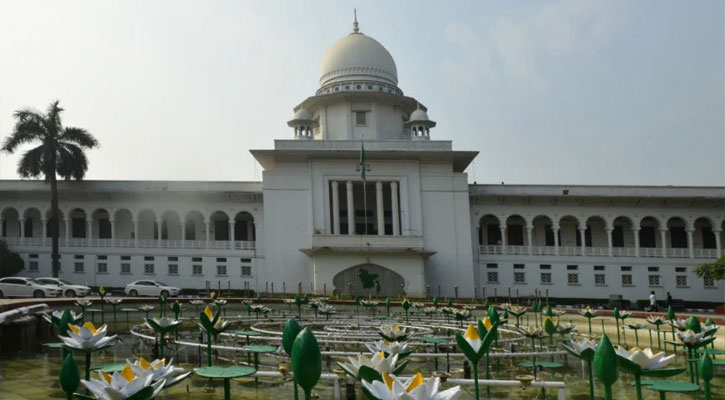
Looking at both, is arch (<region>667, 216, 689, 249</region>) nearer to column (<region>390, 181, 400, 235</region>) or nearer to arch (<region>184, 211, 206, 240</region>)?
column (<region>390, 181, 400, 235</region>)

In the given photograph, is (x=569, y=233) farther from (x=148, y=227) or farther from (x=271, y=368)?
(x=271, y=368)

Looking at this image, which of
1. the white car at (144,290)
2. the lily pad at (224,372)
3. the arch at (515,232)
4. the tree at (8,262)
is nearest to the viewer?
the lily pad at (224,372)

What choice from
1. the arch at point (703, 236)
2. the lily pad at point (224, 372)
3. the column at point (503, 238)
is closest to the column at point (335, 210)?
the column at point (503, 238)

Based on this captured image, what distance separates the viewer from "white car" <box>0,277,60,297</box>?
2856cm

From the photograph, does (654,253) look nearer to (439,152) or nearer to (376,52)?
(439,152)

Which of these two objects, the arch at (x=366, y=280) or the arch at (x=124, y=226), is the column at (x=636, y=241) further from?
the arch at (x=124, y=226)

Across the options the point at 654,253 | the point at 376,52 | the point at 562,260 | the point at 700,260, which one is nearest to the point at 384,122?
the point at 376,52

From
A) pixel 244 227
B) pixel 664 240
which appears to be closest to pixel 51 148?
pixel 244 227

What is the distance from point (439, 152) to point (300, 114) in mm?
8997

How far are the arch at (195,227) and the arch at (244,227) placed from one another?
2060mm

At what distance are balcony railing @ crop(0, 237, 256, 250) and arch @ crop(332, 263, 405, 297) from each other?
607 centimetres

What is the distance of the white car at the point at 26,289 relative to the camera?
28562 millimetres

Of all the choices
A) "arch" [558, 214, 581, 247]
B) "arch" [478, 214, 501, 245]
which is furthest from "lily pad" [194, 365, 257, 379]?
"arch" [558, 214, 581, 247]

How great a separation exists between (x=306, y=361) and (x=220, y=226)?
3761 centimetres
